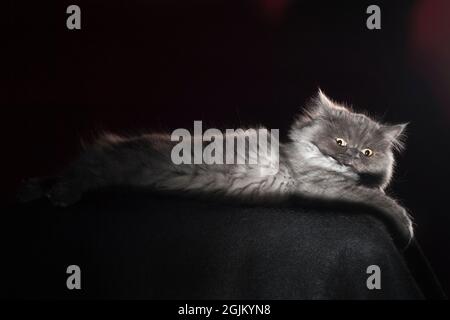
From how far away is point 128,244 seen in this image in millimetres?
1369

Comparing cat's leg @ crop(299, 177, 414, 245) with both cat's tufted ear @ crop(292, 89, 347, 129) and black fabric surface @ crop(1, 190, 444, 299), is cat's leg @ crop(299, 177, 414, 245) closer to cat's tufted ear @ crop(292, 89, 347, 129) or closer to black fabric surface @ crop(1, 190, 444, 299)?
black fabric surface @ crop(1, 190, 444, 299)

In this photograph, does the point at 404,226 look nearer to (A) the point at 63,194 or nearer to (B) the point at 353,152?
(B) the point at 353,152

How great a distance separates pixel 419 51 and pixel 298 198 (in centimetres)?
126

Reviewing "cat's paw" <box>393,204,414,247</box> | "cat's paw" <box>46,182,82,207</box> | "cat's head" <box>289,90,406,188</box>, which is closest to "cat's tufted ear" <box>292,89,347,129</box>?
"cat's head" <box>289,90,406,188</box>

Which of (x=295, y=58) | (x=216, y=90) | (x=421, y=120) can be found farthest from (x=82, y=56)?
(x=421, y=120)

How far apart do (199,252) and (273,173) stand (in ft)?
1.39

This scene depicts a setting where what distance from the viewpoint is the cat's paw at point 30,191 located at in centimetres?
156

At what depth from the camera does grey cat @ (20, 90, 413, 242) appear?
151 centimetres

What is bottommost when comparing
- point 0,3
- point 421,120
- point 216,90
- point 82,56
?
point 421,120

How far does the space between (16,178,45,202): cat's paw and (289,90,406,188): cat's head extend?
0.86 m

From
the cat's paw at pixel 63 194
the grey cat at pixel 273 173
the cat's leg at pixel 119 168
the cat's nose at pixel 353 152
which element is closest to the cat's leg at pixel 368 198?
the grey cat at pixel 273 173

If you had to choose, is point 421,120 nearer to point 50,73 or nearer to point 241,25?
point 241,25

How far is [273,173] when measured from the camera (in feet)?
5.34

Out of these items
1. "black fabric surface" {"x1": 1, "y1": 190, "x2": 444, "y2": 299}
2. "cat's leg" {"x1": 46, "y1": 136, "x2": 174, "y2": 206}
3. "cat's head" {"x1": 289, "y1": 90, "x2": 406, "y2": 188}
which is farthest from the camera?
"cat's head" {"x1": 289, "y1": 90, "x2": 406, "y2": 188}
